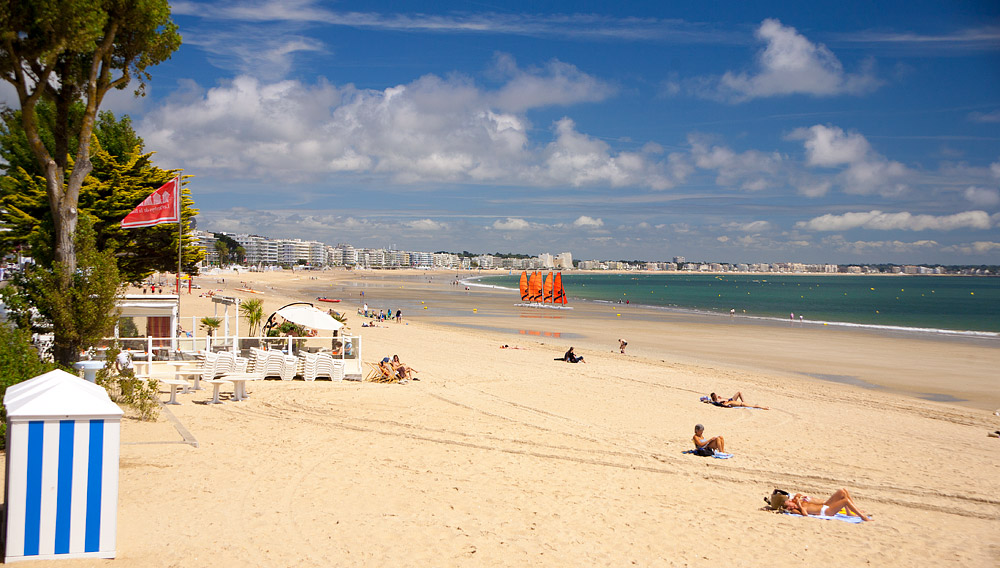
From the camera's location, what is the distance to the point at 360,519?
5.98m

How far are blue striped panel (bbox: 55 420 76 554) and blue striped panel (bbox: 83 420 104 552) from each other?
11cm

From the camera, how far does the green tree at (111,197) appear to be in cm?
1744

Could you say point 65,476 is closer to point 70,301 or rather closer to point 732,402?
point 70,301

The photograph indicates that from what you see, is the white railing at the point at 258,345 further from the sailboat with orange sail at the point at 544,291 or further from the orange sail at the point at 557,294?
the orange sail at the point at 557,294

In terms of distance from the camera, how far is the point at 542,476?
776 centimetres

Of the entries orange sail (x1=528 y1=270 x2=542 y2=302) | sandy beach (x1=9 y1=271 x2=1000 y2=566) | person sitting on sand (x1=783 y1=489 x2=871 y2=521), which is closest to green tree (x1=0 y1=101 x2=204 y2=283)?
sandy beach (x1=9 y1=271 x2=1000 y2=566)

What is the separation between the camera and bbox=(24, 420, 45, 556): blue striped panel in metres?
4.40

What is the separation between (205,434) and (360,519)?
377cm

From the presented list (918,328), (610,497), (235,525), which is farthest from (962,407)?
(918,328)

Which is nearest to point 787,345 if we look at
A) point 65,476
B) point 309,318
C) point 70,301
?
point 309,318

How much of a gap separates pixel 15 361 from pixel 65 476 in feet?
11.4

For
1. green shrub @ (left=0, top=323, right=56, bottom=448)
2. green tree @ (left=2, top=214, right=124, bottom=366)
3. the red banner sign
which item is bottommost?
green shrub @ (left=0, top=323, right=56, bottom=448)

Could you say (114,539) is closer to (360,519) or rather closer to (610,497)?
(360,519)

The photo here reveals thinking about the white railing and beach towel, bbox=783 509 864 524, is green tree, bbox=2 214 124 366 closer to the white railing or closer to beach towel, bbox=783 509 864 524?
the white railing
